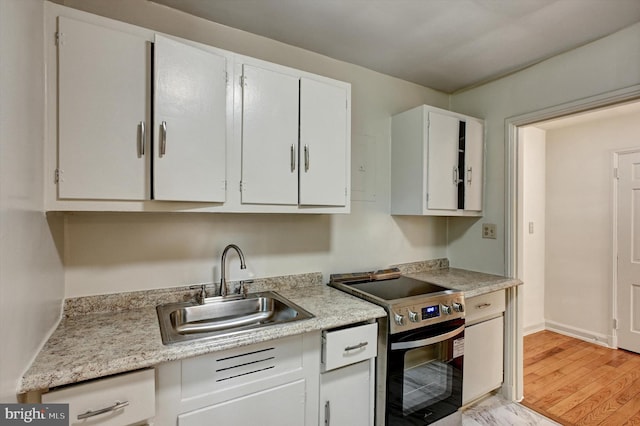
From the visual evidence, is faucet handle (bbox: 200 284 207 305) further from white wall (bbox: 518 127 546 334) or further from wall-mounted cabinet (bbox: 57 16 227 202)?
white wall (bbox: 518 127 546 334)

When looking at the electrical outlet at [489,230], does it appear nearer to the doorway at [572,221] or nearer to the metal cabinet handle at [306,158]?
the doorway at [572,221]

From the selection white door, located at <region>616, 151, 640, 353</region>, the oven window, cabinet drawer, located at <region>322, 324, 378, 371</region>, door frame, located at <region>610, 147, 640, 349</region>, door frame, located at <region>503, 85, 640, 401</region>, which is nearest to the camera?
cabinet drawer, located at <region>322, 324, 378, 371</region>

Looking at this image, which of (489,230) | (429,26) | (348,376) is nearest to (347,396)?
(348,376)

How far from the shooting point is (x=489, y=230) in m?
2.46

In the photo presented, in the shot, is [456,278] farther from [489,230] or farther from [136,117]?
[136,117]

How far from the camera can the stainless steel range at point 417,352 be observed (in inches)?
62.6

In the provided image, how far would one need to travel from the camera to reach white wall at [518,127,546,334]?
11.6 feet

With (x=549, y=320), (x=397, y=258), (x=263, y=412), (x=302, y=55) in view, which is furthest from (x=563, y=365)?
(x=302, y=55)

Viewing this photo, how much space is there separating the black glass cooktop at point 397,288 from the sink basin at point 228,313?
51cm

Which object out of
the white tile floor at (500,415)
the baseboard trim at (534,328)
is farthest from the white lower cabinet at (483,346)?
the baseboard trim at (534,328)

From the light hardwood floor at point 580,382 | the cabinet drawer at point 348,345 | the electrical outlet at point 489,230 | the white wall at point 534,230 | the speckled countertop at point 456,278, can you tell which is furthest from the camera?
the white wall at point 534,230

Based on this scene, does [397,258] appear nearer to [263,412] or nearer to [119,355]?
[263,412]

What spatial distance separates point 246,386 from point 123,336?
1.68 feet

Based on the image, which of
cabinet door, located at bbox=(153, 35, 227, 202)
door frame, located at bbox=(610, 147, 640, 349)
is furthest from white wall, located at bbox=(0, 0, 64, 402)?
door frame, located at bbox=(610, 147, 640, 349)
